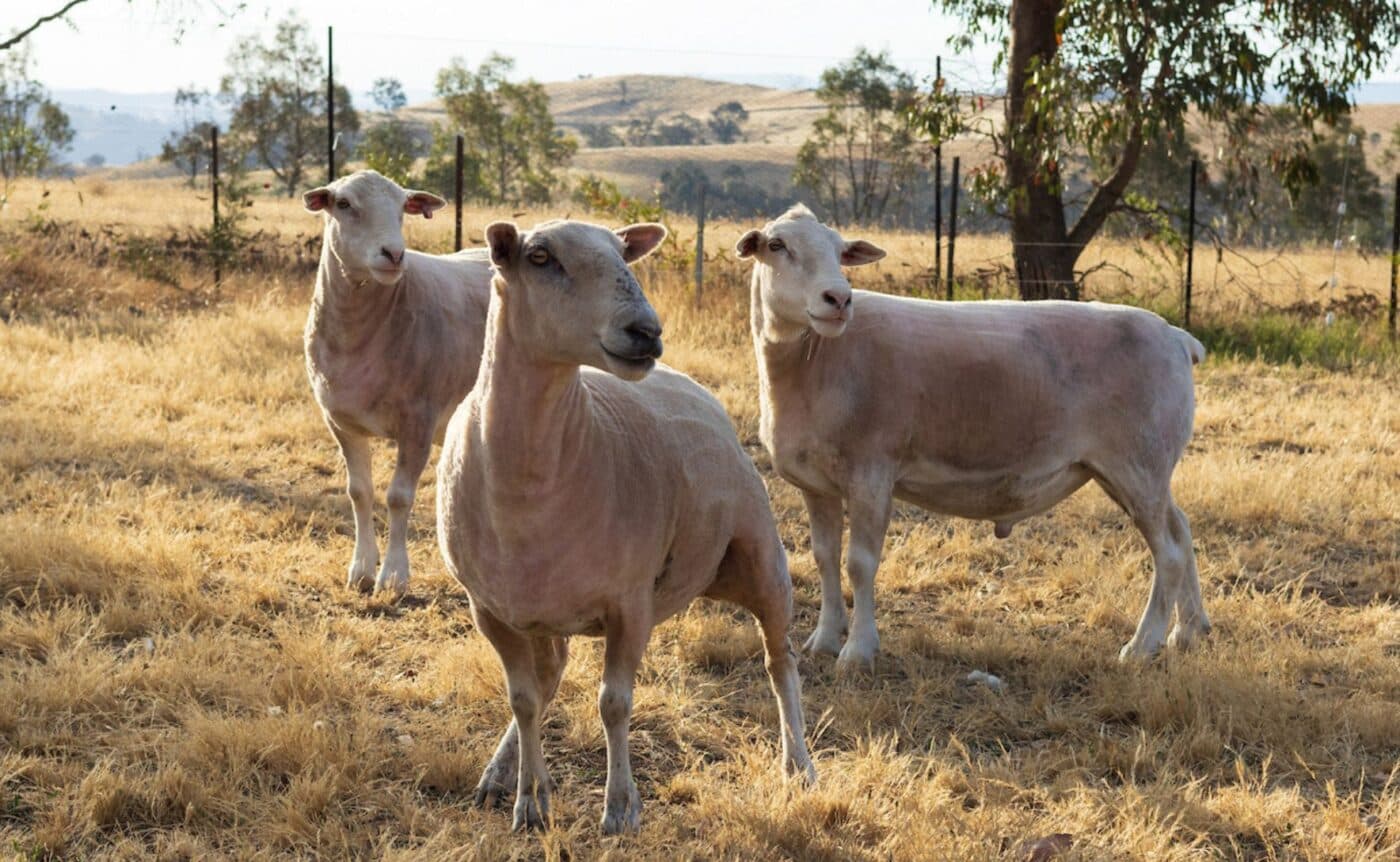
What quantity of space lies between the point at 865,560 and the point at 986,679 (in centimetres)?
69

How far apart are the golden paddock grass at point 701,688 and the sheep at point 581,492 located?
50 cm

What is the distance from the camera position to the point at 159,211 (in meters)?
26.4

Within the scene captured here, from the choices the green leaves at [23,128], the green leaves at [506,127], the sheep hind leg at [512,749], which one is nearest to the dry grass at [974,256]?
the green leaves at [23,128]

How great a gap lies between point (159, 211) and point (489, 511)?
25.1 meters

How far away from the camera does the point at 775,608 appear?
4473 millimetres

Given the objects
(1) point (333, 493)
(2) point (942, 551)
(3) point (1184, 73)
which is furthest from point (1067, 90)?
(1) point (333, 493)

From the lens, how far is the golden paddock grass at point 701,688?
4.15m

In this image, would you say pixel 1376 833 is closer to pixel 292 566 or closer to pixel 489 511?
pixel 489 511

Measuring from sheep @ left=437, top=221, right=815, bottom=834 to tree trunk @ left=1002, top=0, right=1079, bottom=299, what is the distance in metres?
9.98

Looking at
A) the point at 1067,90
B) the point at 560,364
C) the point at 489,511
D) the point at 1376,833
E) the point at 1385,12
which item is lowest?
the point at 1376,833

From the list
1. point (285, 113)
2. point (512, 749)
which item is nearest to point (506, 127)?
point (285, 113)

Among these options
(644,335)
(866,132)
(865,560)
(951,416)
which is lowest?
(865,560)

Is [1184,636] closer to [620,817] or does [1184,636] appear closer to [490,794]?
[620,817]

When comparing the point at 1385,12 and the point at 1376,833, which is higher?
the point at 1385,12
